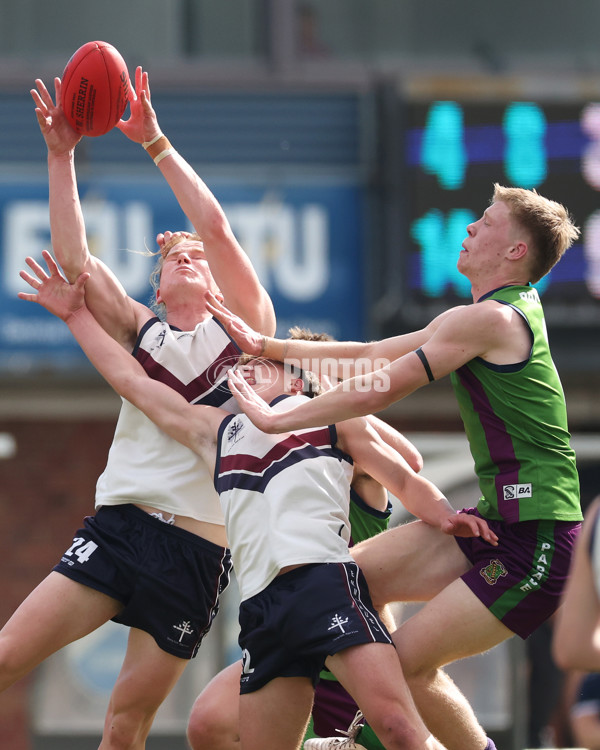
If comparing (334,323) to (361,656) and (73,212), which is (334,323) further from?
(361,656)

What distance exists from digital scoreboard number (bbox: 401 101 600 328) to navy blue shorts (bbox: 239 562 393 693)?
5.08m

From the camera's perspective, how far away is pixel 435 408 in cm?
985

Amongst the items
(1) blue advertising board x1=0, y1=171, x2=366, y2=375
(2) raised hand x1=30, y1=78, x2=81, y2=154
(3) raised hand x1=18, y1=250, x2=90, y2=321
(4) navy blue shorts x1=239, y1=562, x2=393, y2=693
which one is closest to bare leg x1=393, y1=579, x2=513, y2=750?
(4) navy blue shorts x1=239, y1=562, x2=393, y2=693

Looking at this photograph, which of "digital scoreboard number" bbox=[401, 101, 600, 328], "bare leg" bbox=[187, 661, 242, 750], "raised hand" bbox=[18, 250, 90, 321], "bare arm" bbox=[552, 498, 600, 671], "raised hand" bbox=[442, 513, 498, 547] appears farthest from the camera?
"digital scoreboard number" bbox=[401, 101, 600, 328]

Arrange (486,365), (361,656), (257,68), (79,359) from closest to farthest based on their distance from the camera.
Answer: (361,656) < (486,365) < (79,359) < (257,68)

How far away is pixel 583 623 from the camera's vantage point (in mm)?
2875

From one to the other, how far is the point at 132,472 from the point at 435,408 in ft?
18.5

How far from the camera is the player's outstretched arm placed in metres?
4.33

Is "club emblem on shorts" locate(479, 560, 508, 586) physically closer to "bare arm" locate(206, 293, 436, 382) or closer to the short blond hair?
"bare arm" locate(206, 293, 436, 382)

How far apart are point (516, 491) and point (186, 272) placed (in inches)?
60.5

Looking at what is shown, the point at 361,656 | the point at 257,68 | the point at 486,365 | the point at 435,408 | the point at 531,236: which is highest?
the point at 257,68

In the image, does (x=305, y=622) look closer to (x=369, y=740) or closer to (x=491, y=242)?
(x=369, y=740)

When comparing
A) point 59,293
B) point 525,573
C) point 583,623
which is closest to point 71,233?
point 59,293

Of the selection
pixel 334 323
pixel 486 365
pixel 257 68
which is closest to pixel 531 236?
Result: pixel 486 365
